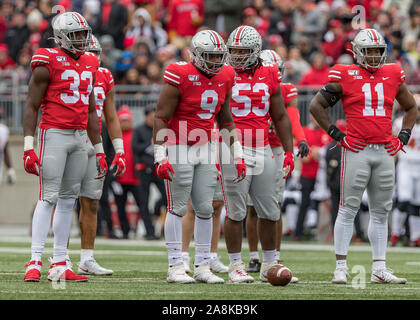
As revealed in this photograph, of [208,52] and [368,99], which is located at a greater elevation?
[208,52]

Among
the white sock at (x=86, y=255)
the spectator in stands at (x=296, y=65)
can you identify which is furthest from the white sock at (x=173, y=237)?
the spectator in stands at (x=296, y=65)

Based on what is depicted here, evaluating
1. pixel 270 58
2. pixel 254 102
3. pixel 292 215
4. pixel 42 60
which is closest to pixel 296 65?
pixel 292 215

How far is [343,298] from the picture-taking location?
22.6 feet

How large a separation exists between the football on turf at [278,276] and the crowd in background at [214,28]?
925 cm

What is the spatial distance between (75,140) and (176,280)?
1.38 m

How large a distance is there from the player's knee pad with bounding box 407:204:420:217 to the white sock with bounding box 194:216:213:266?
6.47 meters

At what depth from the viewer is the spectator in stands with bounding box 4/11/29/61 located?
20.4m

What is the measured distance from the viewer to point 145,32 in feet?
63.9

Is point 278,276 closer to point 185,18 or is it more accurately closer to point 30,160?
point 30,160

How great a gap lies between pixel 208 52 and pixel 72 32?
108 centimetres

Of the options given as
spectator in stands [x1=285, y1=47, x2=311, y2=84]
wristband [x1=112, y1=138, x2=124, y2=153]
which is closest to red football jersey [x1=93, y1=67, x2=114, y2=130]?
wristband [x1=112, y1=138, x2=124, y2=153]

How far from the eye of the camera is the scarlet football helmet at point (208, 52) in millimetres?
7809

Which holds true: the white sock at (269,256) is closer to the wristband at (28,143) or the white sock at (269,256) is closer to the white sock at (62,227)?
the white sock at (62,227)

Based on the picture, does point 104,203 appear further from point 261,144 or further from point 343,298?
point 343,298
